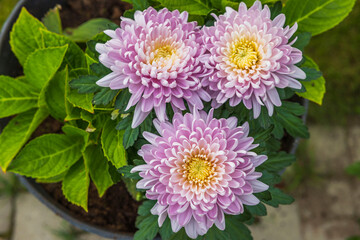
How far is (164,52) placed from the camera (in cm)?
89

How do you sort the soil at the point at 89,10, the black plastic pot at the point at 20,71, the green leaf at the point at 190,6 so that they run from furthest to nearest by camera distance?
the soil at the point at 89,10
the black plastic pot at the point at 20,71
the green leaf at the point at 190,6

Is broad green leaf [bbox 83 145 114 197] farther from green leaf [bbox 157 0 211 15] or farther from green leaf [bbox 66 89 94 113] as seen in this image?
green leaf [bbox 157 0 211 15]

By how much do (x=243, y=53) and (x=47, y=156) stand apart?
0.69 m

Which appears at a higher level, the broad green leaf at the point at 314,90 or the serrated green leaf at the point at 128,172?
the broad green leaf at the point at 314,90

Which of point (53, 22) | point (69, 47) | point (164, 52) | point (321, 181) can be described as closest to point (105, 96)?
point (164, 52)

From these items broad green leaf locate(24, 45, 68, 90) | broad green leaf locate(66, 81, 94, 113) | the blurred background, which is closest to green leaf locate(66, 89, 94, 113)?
broad green leaf locate(66, 81, 94, 113)

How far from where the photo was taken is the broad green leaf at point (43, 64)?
3.74ft

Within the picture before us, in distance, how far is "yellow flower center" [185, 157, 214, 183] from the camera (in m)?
0.86

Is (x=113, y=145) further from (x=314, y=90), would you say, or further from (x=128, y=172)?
(x=314, y=90)

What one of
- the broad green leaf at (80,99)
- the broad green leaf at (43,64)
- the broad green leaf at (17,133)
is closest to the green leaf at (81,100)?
the broad green leaf at (80,99)

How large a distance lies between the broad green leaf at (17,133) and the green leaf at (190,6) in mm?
542

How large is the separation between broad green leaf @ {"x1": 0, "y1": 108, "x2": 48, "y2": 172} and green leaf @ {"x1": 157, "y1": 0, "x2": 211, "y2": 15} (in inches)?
21.3

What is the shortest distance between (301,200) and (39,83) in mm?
1296

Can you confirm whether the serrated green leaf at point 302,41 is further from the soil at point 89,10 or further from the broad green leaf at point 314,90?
the soil at point 89,10
